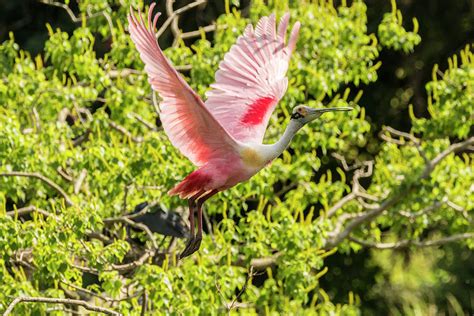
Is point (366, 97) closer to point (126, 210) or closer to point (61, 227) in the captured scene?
point (126, 210)

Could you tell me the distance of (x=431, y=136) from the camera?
10.5 metres

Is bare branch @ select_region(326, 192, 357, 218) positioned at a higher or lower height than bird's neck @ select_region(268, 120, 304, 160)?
lower

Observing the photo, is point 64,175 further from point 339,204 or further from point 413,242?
point 413,242

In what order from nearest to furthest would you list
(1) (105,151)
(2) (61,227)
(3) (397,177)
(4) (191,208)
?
(4) (191,208) → (2) (61,227) → (1) (105,151) → (3) (397,177)

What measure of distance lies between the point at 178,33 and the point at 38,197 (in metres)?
2.04

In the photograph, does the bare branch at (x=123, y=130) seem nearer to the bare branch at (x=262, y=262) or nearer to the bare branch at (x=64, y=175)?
the bare branch at (x=64, y=175)

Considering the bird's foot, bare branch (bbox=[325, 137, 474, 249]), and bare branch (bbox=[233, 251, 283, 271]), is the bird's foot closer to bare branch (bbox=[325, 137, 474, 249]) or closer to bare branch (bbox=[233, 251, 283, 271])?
bare branch (bbox=[233, 251, 283, 271])

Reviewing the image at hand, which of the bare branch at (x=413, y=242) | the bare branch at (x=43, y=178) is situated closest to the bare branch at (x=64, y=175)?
the bare branch at (x=43, y=178)

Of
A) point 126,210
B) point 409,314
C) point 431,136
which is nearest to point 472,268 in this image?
point 409,314

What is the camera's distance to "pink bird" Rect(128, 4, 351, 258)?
22.5ft

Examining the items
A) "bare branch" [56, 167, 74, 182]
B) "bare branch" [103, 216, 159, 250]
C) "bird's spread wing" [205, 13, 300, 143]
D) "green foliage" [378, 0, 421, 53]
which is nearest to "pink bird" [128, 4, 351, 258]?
"bird's spread wing" [205, 13, 300, 143]

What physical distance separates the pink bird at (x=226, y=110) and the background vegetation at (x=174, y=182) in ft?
3.21

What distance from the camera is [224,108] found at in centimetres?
808

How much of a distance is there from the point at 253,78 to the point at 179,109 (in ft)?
3.89
